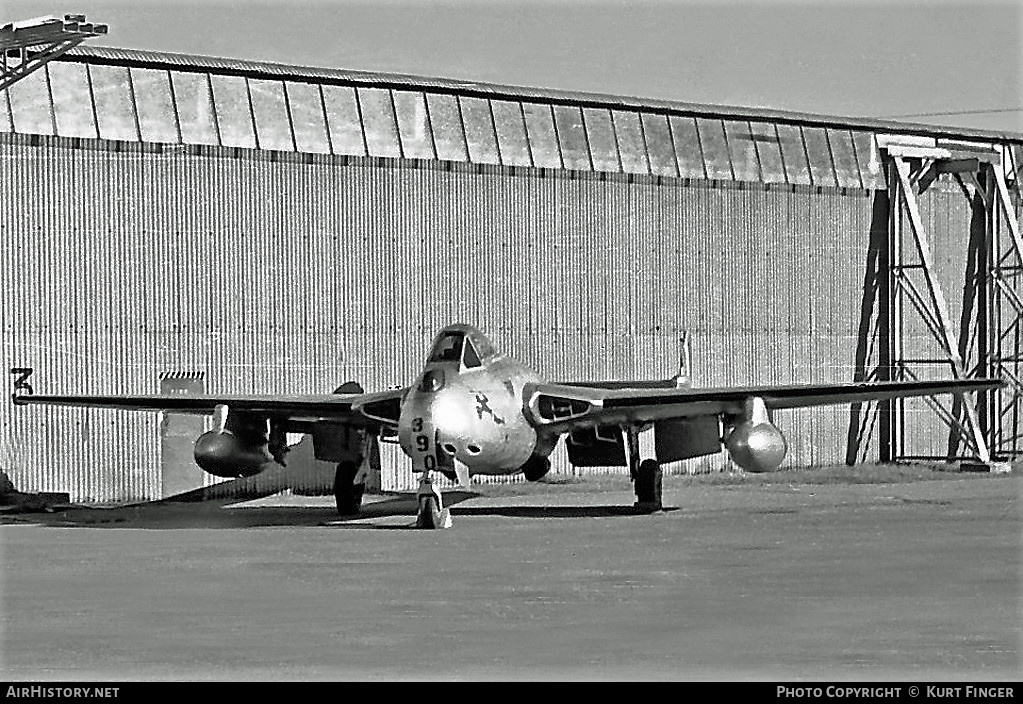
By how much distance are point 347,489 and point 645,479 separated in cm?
511

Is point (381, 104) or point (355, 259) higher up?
point (381, 104)

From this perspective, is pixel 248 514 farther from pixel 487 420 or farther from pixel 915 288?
pixel 915 288

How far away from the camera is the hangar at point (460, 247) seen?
33.1 metres

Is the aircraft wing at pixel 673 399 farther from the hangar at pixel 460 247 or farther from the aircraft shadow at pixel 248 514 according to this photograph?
the hangar at pixel 460 247

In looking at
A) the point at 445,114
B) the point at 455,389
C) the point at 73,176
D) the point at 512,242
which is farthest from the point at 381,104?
the point at 455,389

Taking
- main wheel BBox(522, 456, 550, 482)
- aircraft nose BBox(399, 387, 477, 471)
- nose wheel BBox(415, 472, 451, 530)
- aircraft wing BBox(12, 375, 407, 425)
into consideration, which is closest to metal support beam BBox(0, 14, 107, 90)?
aircraft wing BBox(12, 375, 407, 425)

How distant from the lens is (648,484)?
30844 millimetres

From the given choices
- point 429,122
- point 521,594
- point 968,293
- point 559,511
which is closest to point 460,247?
point 429,122

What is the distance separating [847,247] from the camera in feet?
148

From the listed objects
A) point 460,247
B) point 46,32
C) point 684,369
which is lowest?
point 684,369

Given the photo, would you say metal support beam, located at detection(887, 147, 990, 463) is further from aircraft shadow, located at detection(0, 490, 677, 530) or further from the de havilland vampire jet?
aircraft shadow, located at detection(0, 490, 677, 530)

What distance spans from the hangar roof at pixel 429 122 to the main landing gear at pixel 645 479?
9.66m

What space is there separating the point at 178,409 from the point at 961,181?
24.9 metres
